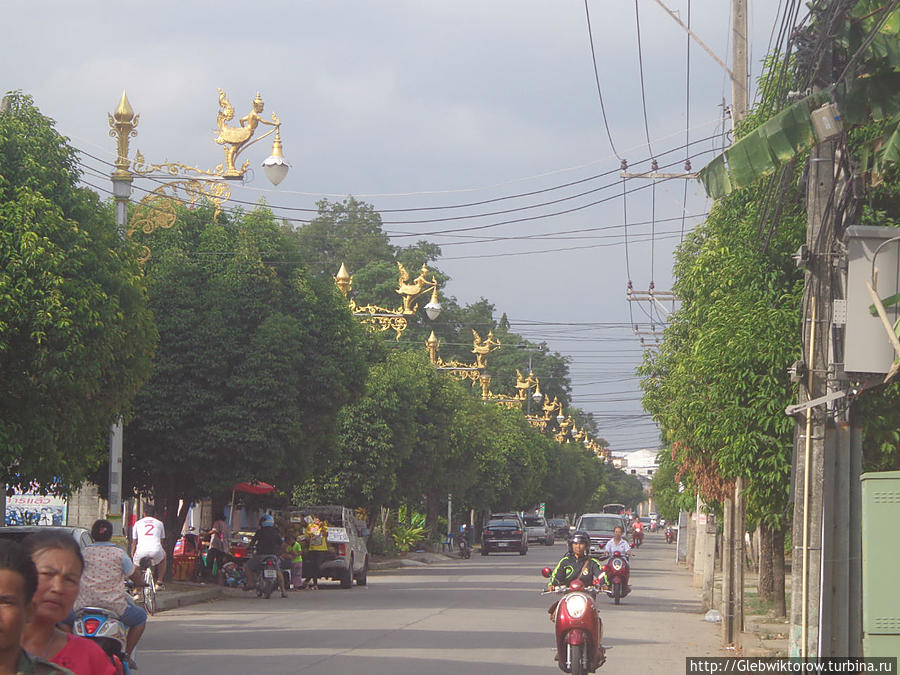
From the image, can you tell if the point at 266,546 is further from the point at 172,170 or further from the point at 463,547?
the point at 463,547

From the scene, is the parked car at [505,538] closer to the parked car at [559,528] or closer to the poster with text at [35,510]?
the poster with text at [35,510]

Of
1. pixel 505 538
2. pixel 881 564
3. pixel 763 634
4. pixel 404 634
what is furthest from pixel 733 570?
pixel 505 538

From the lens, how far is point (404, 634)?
61.8ft

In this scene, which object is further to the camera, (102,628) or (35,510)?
(35,510)

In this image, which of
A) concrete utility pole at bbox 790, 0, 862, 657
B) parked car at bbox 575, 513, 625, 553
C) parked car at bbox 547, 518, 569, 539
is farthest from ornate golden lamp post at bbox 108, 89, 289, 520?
parked car at bbox 547, 518, 569, 539

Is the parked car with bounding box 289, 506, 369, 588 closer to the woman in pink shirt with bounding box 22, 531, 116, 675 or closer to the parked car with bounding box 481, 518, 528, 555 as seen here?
the woman in pink shirt with bounding box 22, 531, 116, 675

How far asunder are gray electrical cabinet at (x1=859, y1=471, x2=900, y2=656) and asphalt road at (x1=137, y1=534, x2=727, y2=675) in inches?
225

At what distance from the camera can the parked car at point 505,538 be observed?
206ft

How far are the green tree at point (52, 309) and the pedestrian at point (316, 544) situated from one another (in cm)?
1205

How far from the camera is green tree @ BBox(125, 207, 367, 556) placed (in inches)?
1113

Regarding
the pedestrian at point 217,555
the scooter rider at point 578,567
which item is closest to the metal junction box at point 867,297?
the scooter rider at point 578,567

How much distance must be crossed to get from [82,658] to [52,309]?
12895 millimetres

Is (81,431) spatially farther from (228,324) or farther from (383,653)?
(228,324)

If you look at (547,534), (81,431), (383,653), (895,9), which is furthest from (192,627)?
(547,534)
